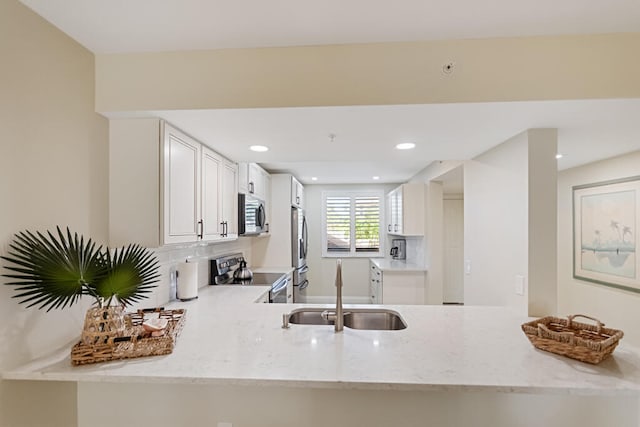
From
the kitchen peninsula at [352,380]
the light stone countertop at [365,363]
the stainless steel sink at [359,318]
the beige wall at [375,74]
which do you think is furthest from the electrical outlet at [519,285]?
the beige wall at [375,74]

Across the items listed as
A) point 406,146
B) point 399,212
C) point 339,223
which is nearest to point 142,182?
point 406,146

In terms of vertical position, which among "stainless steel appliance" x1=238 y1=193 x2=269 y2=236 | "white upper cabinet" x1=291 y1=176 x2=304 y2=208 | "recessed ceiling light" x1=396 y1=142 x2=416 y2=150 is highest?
"recessed ceiling light" x1=396 y1=142 x2=416 y2=150

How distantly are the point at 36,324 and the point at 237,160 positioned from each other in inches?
75.1

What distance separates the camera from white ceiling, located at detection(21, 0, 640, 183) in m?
1.25

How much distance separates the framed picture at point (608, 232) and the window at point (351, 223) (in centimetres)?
313

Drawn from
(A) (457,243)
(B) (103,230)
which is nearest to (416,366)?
(B) (103,230)

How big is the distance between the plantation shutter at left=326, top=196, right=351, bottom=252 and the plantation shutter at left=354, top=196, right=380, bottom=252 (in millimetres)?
179

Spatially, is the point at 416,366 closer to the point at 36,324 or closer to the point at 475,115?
the point at 475,115

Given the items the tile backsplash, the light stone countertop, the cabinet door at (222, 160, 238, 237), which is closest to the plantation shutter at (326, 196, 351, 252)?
the tile backsplash

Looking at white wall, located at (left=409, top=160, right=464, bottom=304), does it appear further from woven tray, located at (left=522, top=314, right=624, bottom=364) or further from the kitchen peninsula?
woven tray, located at (left=522, top=314, right=624, bottom=364)

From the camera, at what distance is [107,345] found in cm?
129

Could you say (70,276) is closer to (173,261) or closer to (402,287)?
(173,261)

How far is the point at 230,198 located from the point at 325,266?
3.60 metres

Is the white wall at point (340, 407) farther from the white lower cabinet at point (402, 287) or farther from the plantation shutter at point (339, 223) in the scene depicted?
the plantation shutter at point (339, 223)
